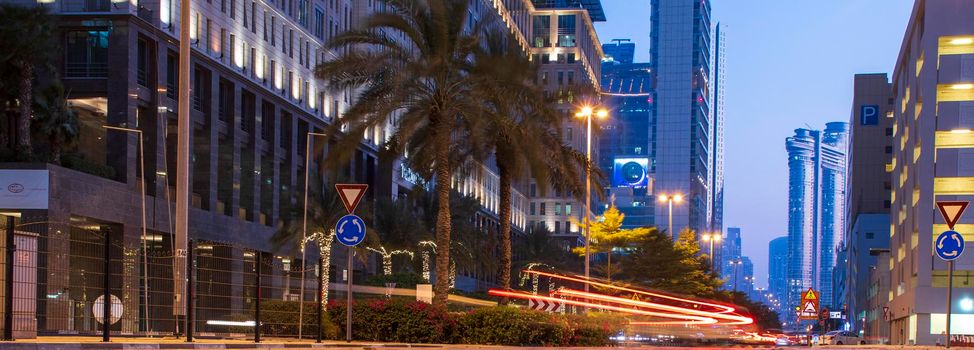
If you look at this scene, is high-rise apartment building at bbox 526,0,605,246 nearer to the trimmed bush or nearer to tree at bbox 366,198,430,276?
tree at bbox 366,198,430,276

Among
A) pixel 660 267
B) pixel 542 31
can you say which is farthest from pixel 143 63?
pixel 542 31

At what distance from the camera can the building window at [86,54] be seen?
54906 millimetres

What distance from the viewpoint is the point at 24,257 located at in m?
19.1

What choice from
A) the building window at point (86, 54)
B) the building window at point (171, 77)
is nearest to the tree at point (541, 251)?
the building window at point (171, 77)

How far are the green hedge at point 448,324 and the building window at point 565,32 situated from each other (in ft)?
429

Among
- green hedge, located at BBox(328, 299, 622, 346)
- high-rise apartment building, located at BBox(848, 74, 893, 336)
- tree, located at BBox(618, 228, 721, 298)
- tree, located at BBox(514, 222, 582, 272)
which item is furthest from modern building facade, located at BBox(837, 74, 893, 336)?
green hedge, located at BBox(328, 299, 622, 346)

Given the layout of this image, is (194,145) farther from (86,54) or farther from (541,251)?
(541,251)

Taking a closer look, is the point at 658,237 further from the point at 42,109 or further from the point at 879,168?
the point at 879,168

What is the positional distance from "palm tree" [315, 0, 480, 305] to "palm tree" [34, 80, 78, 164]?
17945 mm

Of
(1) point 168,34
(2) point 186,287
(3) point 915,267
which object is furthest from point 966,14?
(2) point 186,287

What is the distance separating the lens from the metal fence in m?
19.3

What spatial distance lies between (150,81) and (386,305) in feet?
93.3

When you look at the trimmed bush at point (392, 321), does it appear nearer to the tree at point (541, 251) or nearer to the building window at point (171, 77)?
the building window at point (171, 77)

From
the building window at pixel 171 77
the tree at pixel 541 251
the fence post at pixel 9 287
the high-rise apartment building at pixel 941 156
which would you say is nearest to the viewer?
the fence post at pixel 9 287
